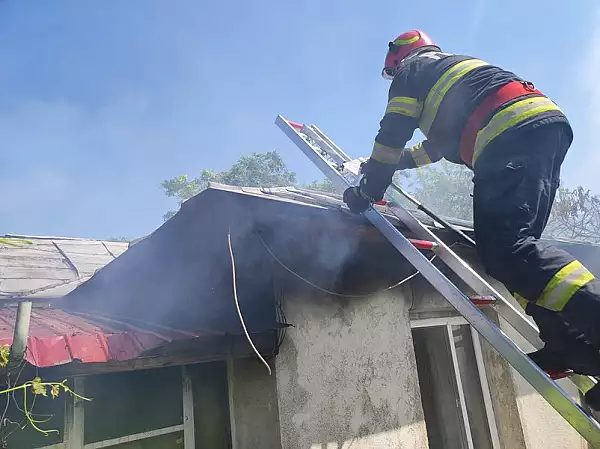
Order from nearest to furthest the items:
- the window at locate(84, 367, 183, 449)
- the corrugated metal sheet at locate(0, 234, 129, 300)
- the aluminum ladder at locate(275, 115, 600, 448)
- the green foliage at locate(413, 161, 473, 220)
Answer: the aluminum ladder at locate(275, 115, 600, 448), the window at locate(84, 367, 183, 449), the corrugated metal sheet at locate(0, 234, 129, 300), the green foliage at locate(413, 161, 473, 220)

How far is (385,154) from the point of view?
210 cm

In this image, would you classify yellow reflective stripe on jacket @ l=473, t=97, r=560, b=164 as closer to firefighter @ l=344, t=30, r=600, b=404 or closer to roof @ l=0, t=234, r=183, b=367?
firefighter @ l=344, t=30, r=600, b=404

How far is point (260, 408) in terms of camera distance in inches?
104

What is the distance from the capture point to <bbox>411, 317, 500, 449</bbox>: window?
3709 millimetres

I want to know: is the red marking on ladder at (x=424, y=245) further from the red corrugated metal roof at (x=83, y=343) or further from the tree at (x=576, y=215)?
the tree at (x=576, y=215)

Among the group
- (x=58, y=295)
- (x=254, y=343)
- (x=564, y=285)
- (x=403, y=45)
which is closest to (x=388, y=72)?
(x=403, y=45)

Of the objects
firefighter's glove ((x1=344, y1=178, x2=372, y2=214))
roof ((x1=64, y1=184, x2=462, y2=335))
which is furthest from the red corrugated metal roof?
firefighter's glove ((x1=344, y1=178, x2=372, y2=214))

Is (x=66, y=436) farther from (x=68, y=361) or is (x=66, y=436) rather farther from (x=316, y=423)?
(x=316, y=423)

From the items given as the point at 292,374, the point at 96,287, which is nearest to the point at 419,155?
the point at 292,374

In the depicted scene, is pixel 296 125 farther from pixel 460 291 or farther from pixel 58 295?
pixel 58 295

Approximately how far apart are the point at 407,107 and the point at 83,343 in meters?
1.91

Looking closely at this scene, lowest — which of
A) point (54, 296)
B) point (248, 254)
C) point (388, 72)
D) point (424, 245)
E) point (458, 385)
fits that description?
point (458, 385)

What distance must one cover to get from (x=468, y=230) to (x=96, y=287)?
354cm

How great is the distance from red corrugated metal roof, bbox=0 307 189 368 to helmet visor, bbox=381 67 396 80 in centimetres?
197
